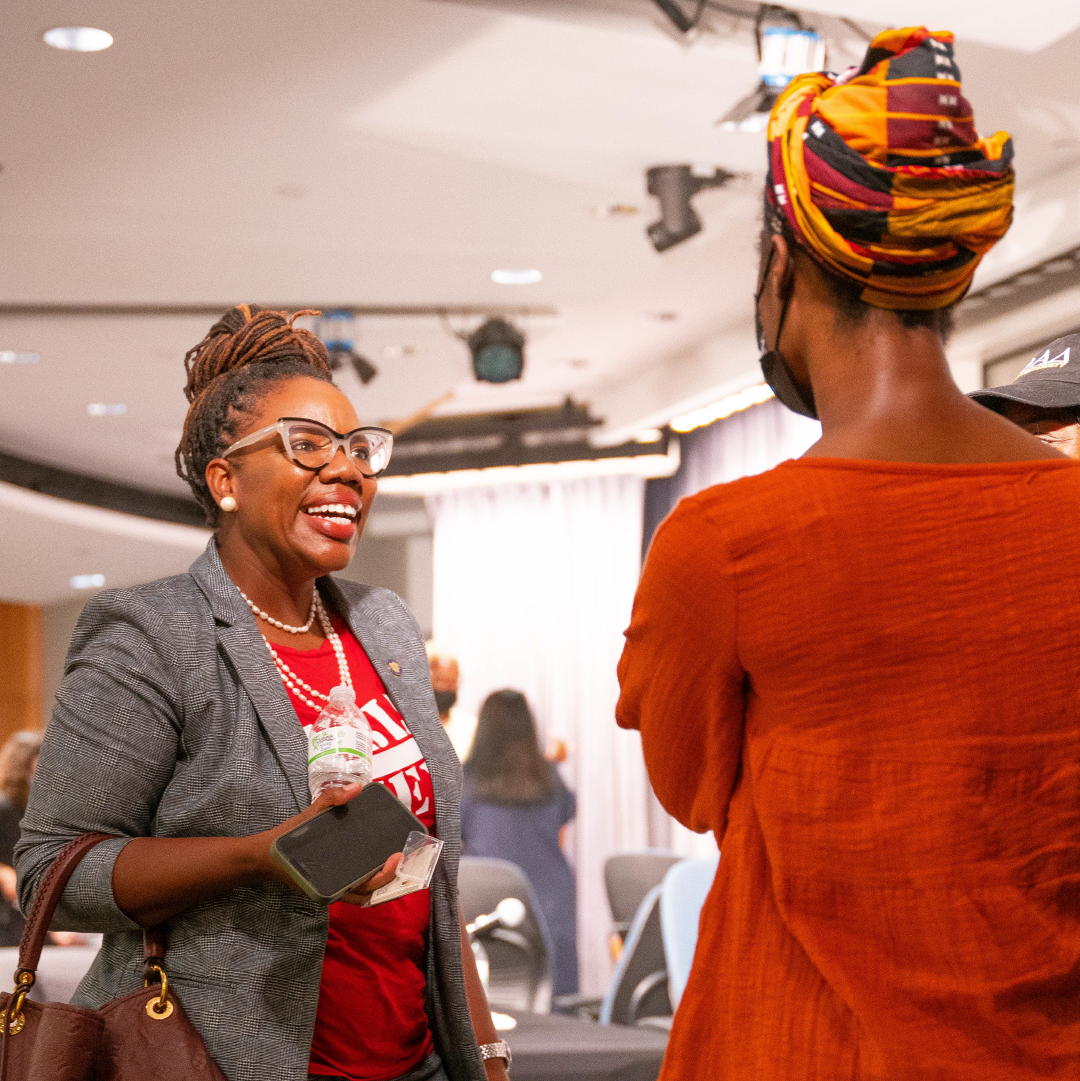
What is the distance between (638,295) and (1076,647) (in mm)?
6104

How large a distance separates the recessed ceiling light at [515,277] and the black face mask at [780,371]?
472cm

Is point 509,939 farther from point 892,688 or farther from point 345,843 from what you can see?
point 892,688

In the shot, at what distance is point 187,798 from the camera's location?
1.46m

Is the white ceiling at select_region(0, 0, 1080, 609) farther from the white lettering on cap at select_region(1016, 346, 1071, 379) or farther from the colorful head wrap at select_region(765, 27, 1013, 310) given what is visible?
the colorful head wrap at select_region(765, 27, 1013, 310)

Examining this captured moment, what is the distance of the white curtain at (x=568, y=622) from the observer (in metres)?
9.00

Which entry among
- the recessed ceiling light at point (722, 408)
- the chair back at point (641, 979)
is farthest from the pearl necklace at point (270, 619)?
the recessed ceiling light at point (722, 408)

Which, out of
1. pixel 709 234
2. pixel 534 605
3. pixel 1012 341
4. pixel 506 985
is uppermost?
pixel 709 234

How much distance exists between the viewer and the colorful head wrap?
1.01 meters

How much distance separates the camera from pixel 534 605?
9.48m

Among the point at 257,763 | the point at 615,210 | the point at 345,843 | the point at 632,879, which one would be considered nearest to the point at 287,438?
the point at 257,763

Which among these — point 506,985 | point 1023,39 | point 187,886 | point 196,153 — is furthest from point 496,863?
point 187,886

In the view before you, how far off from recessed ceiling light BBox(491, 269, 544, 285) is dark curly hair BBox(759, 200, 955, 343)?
4766 millimetres

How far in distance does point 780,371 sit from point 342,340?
5.68 metres

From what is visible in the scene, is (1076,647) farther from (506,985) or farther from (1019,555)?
(506,985)
